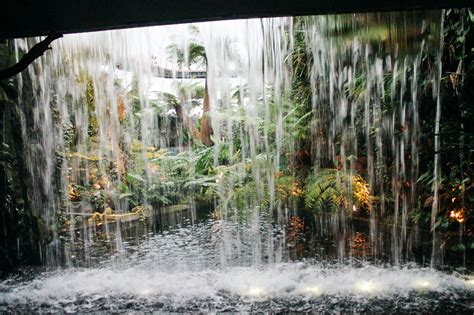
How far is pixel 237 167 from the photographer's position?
9383mm

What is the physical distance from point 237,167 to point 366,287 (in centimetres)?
570

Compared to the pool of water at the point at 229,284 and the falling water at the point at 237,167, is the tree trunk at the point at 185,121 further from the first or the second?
the pool of water at the point at 229,284

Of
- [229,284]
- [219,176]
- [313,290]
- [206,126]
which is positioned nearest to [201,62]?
[206,126]

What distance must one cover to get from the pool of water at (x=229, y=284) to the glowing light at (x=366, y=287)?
10 mm

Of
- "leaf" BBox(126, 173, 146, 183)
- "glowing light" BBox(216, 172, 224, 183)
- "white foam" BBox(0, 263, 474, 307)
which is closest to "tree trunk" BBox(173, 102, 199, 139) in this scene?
"leaf" BBox(126, 173, 146, 183)

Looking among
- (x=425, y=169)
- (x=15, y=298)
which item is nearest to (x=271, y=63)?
(x=425, y=169)

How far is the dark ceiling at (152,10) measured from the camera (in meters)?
2.93

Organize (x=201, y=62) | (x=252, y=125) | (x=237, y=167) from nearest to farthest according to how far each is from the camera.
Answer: (x=237, y=167) → (x=252, y=125) → (x=201, y=62)

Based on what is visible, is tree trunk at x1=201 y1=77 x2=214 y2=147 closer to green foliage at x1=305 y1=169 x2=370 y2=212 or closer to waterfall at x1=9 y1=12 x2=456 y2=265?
waterfall at x1=9 y1=12 x2=456 y2=265

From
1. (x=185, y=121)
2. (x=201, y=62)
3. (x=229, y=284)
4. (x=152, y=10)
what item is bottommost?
(x=229, y=284)

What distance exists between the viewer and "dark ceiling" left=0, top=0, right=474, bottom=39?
9.61 feet

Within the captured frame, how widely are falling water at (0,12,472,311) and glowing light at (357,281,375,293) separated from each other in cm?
3

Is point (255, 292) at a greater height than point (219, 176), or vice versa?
point (219, 176)

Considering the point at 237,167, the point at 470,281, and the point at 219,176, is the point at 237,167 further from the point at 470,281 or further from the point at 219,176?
the point at 470,281
